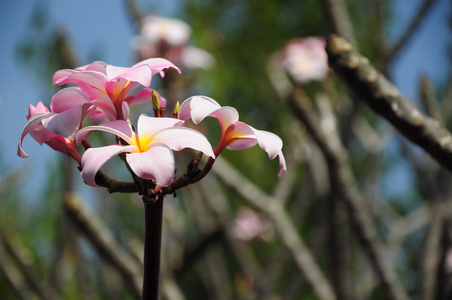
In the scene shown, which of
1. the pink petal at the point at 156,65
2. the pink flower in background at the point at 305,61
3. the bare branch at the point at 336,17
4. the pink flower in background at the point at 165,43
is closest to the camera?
the pink petal at the point at 156,65

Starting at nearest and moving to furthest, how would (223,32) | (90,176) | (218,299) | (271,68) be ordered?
(90,176) < (218,299) < (271,68) < (223,32)

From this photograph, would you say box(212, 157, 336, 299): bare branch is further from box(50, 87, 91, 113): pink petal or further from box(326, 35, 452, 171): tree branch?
box(50, 87, 91, 113): pink petal

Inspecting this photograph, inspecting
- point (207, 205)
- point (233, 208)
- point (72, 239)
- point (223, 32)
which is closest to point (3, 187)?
point (72, 239)

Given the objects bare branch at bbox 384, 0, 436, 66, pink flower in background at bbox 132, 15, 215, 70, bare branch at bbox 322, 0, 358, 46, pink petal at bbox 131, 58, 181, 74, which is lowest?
pink flower in background at bbox 132, 15, 215, 70

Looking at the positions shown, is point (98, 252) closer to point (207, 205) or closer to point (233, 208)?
point (207, 205)

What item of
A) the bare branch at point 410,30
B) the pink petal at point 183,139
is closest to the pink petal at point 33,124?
the pink petal at point 183,139

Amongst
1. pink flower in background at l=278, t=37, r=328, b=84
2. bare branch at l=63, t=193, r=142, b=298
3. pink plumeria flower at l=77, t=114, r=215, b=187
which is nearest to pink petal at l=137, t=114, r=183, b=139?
pink plumeria flower at l=77, t=114, r=215, b=187

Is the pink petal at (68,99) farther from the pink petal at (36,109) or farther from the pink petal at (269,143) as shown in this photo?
the pink petal at (269,143)
